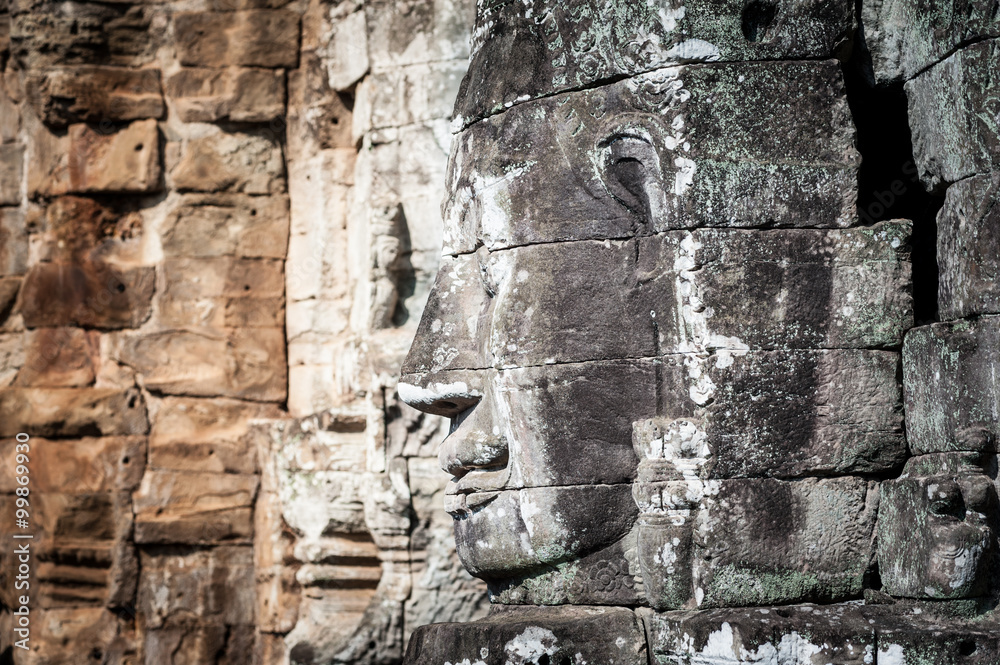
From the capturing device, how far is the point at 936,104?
359 cm

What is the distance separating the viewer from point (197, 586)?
7.30 m

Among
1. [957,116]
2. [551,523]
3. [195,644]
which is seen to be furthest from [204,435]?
[957,116]

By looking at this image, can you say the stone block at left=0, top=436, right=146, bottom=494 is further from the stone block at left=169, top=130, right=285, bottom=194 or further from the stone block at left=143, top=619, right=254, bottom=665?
the stone block at left=169, top=130, right=285, bottom=194

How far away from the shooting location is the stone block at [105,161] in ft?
24.9

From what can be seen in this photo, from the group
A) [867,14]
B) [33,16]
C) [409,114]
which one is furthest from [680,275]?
[33,16]

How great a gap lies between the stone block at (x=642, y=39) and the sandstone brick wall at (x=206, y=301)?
9.65ft

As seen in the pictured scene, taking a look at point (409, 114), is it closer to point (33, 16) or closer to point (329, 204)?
point (329, 204)

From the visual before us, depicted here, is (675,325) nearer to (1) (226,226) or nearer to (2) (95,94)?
(1) (226,226)

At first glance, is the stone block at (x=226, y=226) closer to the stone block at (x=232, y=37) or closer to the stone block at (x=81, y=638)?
the stone block at (x=232, y=37)

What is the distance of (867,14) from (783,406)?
1179mm

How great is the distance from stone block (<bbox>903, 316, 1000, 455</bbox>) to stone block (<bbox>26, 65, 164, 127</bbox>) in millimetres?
5359

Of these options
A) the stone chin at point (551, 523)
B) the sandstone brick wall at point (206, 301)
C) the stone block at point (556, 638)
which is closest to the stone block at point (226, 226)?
the sandstone brick wall at point (206, 301)

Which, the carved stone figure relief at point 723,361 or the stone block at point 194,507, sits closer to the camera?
the carved stone figure relief at point 723,361

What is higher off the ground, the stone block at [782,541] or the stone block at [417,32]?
the stone block at [417,32]
